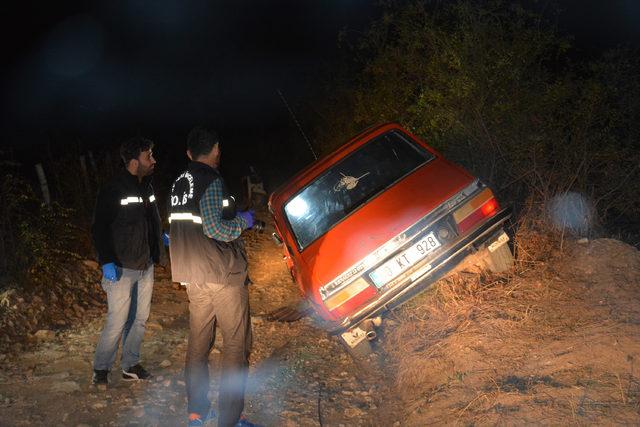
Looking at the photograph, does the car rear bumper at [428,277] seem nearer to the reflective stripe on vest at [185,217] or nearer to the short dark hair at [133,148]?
the reflective stripe on vest at [185,217]

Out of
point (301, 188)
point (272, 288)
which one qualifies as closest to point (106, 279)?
point (301, 188)

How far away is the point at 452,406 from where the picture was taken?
3654 mm

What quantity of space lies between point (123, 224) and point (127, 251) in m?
0.21

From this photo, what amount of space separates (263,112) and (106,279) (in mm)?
22403

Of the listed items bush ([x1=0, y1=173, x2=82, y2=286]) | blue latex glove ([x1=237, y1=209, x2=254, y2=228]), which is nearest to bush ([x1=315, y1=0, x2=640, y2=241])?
blue latex glove ([x1=237, y1=209, x2=254, y2=228])

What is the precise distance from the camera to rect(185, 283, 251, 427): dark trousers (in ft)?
11.8

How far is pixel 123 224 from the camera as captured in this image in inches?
168

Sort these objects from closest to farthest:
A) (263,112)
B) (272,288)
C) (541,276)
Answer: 1. (541,276)
2. (272,288)
3. (263,112)

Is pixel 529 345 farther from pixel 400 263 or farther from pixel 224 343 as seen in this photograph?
pixel 224 343

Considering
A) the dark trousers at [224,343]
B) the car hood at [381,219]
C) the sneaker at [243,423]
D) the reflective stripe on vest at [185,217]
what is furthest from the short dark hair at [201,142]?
the sneaker at [243,423]

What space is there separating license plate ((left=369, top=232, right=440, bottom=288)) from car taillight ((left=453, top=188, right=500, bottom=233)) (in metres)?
0.33

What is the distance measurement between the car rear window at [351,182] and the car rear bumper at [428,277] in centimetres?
84

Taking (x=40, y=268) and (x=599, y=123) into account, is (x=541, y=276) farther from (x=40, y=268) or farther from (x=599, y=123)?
(x=40, y=268)

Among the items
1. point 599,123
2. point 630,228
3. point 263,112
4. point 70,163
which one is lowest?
point 630,228
